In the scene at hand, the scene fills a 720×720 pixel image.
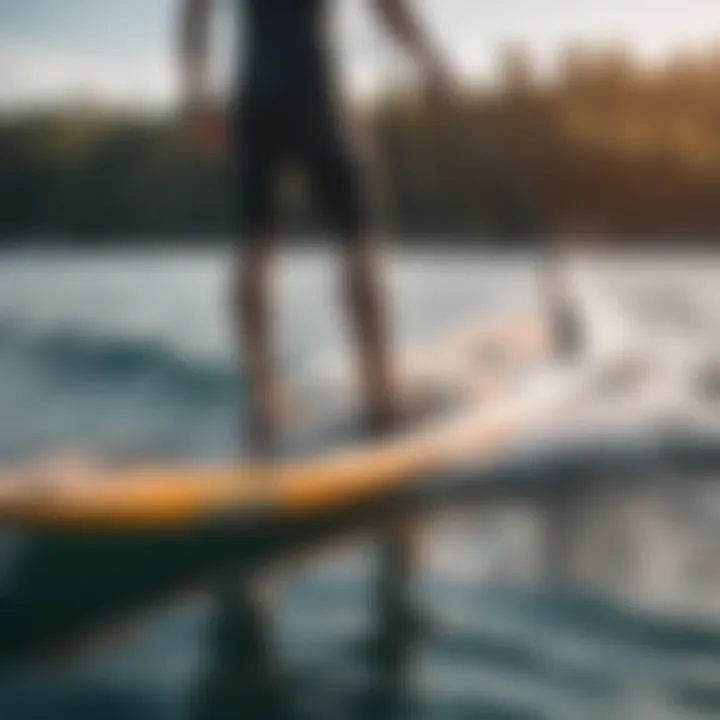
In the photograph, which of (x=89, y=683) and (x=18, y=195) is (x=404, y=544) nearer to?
(x=89, y=683)

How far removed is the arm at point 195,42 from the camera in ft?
3.81

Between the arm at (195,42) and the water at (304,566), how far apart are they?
0.51 feet

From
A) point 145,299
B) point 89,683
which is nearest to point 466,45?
point 145,299

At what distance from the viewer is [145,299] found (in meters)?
1.19

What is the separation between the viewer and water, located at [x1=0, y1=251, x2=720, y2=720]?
1104mm

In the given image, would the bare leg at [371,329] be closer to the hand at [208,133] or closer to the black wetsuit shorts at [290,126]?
the black wetsuit shorts at [290,126]

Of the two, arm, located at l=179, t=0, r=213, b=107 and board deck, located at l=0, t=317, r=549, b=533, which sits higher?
arm, located at l=179, t=0, r=213, b=107

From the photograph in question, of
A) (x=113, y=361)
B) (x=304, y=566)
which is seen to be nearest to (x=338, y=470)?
(x=304, y=566)

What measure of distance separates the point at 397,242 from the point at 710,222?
27cm

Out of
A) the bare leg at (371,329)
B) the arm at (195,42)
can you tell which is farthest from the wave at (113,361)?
the arm at (195,42)

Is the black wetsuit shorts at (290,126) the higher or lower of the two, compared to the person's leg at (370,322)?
higher

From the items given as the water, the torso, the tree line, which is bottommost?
the water

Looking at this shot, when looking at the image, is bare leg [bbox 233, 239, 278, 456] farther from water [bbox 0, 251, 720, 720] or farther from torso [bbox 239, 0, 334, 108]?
torso [bbox 239, 0, 334, 108]

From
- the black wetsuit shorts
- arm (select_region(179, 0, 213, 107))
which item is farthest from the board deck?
arm (select_region(179, 0, 213, 107))
